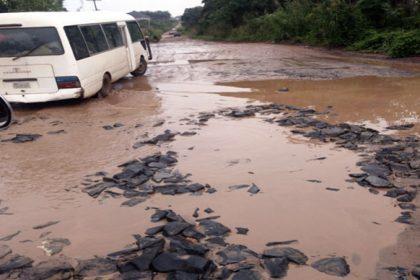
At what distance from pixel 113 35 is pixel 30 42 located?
3.39 m

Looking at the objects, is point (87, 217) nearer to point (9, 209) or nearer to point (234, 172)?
point (9, 209)

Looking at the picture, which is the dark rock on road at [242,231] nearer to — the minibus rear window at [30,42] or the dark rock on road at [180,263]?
the dark rock on road at [180,263]

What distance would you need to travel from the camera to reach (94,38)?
36.6 feet

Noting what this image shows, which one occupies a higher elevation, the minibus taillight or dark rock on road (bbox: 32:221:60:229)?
the minibus taillight

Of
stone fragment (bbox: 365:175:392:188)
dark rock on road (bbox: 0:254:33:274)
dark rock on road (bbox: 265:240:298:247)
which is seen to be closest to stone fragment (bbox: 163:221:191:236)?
dark rock on road (bbox: 265:240:298:247)

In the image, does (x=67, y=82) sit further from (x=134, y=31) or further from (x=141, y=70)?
(x=141, y=70)

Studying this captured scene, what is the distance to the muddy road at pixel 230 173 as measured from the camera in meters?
4.20

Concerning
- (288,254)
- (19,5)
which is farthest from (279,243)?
(19,5)

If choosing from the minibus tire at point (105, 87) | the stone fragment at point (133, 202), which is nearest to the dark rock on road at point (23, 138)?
the minibus tire at point (105, 87)

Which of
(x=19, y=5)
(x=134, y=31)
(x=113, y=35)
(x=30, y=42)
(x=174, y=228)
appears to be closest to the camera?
(x=174, y=228)

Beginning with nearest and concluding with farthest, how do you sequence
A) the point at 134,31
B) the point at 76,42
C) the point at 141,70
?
the point at 76,42 < the point at 134,31 < the point at 141,70

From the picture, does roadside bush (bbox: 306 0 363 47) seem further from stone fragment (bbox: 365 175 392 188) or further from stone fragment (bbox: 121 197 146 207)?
stone fragment (bbox: 121 197 146 207)

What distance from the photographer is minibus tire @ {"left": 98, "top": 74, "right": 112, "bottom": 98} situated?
1162 centimetres

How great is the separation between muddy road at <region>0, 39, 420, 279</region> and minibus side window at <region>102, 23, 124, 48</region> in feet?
5.91
